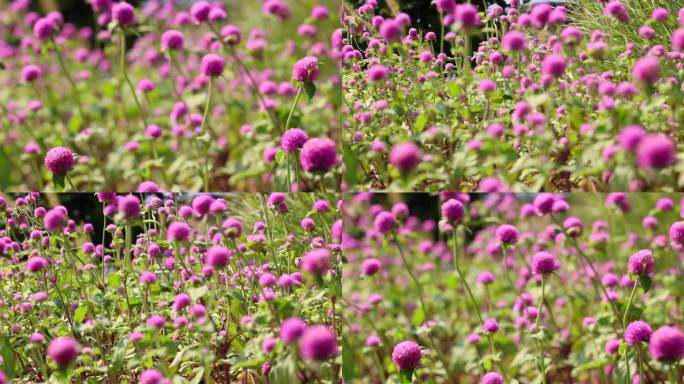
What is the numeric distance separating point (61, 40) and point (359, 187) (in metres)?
0.87

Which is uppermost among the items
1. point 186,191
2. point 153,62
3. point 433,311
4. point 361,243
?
point 153,62

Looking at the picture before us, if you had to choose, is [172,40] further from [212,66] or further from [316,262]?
[316,262]

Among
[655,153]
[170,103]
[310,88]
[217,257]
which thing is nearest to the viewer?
[655,153]

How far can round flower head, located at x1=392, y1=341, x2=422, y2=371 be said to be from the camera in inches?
52.9

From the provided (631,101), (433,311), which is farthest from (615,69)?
(433,311)

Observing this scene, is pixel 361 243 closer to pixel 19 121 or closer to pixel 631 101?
pixel 631 101

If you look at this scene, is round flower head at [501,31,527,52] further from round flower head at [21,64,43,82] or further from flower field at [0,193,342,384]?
round flower head at [21,64,43,82]

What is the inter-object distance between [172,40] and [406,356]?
2.85 feet

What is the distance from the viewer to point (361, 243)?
5.04 ft

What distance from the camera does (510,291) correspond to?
168 centimetres

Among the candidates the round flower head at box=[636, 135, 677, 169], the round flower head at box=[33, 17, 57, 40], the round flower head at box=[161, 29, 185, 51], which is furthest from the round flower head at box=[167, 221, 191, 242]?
the round flower head at box=[636, 135, 677, 169]

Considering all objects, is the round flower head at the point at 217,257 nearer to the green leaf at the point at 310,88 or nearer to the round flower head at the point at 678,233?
the green leaf at the point at 310,88

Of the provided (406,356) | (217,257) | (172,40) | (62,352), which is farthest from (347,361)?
(172,40)

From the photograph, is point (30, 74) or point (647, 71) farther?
point (30, 74)
